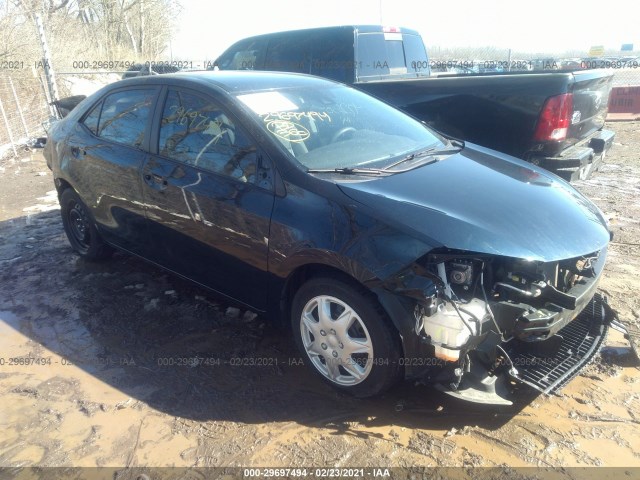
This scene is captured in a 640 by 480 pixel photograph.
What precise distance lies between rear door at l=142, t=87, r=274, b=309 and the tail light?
9.45ft

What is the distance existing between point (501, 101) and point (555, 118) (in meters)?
0.54

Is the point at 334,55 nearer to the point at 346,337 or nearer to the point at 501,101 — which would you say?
the point at 501,101

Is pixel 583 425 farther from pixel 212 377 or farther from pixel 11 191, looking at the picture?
pixel 11 191

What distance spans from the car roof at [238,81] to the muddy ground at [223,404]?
5.42 ft

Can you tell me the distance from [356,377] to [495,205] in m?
1.20

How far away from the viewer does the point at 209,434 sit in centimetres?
263

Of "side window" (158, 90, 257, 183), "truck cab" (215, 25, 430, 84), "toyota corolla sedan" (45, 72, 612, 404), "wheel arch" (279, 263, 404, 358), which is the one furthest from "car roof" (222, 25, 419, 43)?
"wheel arch" (279, 263, 404, 358)

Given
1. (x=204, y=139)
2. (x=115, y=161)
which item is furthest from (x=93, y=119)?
(x=204, y=139)

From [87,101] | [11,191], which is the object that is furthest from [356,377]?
[11,191]

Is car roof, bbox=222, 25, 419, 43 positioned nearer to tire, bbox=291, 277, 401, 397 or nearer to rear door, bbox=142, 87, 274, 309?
rear door, bbox=142, 87, 274, 309

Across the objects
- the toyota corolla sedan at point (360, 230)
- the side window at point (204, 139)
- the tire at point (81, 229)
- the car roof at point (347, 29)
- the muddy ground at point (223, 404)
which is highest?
the car roof at point (347, 29)

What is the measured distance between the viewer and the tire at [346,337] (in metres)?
2.52

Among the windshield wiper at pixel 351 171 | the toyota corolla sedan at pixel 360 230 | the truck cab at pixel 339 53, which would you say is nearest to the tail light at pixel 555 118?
the toyota corolla sedan at pixel 360 230

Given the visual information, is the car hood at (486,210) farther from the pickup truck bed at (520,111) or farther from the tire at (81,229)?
the tire at (81,229)
